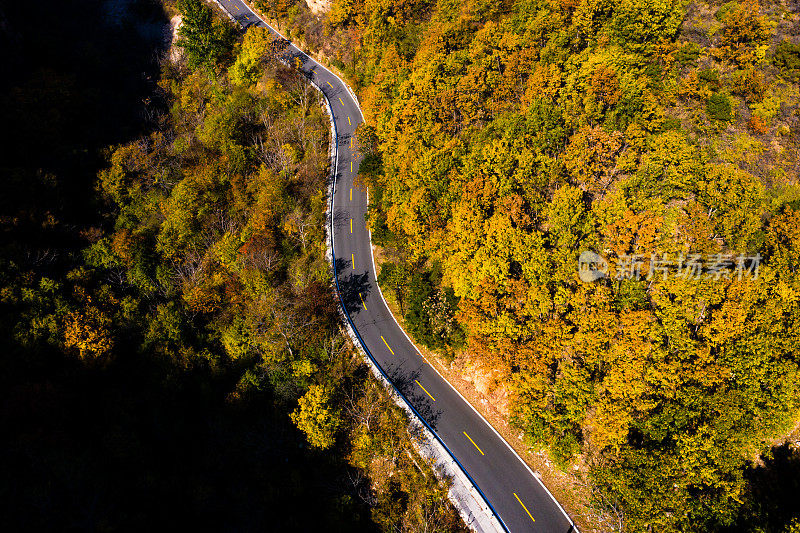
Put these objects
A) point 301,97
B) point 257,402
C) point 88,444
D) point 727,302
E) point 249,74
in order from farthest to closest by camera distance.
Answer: point 249,74 < point 301,97 < point 257,402 < point 88,444 < point 727,302

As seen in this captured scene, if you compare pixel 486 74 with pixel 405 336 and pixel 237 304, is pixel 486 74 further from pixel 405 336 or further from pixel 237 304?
pixel 237 304

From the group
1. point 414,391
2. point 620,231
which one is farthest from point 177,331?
point 620,231

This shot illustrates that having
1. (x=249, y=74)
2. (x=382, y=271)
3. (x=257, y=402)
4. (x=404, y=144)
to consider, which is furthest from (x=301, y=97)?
(x=257, y=402)

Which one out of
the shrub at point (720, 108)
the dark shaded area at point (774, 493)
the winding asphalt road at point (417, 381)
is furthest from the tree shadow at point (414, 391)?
the shrub at point (720, 108)

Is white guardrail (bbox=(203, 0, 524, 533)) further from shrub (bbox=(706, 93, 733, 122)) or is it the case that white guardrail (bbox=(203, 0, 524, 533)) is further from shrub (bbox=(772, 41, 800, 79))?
shrub (bbox=(772, 41, 800, 79))

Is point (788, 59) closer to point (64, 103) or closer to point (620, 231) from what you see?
point (620, 231)

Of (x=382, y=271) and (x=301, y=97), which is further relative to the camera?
(x=301, y=97)

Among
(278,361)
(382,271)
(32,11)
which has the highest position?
(32,11)
